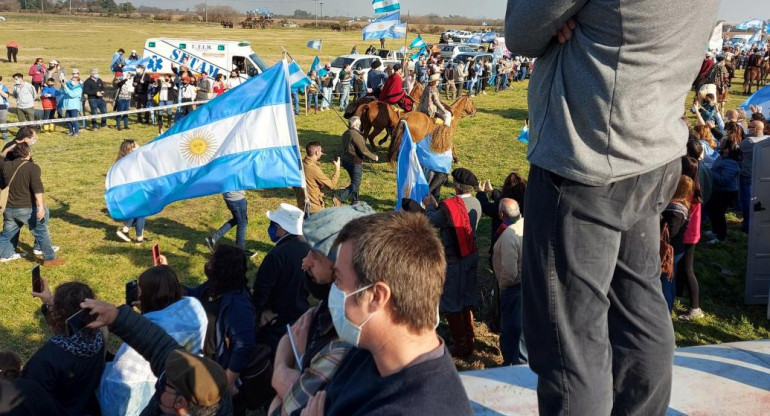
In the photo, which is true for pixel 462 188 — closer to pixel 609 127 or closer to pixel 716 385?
pixel 716 385

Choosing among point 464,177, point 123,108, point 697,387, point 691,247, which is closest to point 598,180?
point 697,387

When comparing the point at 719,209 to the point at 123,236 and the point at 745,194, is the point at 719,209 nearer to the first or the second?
the point at 745,194

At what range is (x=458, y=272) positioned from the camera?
6.07 metres

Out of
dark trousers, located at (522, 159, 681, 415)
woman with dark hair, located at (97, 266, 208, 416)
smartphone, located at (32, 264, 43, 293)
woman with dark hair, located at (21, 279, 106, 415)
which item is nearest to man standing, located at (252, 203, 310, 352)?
woman with dark hair, located at (97, 266, 208, 416)

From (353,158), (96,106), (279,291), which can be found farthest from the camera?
(96,106)

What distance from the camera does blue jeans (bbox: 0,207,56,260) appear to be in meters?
8.40

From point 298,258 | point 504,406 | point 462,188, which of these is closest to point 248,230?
point 462,188

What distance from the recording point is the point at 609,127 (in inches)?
73.9

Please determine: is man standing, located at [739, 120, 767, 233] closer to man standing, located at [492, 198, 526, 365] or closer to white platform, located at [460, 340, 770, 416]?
man standing, located at [492, 198, 526, 365]

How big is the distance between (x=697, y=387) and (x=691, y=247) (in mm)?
4092

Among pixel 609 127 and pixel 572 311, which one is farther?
pixel 572 311

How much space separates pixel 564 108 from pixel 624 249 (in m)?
0.59

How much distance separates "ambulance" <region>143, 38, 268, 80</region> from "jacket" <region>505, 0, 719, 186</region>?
920 inches

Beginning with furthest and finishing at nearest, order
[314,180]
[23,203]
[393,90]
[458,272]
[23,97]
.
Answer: [393,90] → [23,97] → [314,180] → [23,203] → [458,272]
